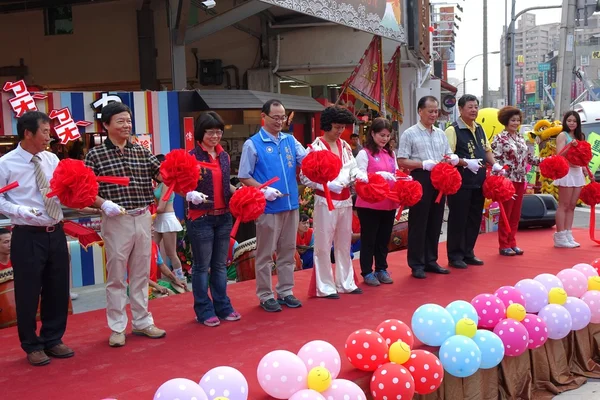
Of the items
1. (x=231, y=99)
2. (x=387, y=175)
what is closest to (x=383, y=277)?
(x=387, y=175)

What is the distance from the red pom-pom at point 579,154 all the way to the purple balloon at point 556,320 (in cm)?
287

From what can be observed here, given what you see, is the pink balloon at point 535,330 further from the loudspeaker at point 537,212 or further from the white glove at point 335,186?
the loudspeaker at point 537,212

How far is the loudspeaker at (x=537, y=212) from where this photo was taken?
Result: 333 inches

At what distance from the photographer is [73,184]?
3.65 meters

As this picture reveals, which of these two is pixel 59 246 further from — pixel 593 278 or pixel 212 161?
pixel 593 278

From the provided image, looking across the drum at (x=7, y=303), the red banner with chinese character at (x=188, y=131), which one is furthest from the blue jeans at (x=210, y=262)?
the red banner with chinese character at (x=188, y=131)

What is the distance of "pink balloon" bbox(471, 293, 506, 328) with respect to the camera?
4.29 m

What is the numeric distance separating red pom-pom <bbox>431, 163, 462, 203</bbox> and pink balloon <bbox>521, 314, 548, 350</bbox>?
1548 mm

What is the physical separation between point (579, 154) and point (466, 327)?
12.0 ft

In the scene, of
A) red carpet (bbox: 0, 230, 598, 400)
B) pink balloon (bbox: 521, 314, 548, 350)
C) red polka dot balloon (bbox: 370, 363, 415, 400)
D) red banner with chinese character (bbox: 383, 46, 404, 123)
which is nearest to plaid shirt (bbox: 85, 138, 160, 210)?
red carpet (bbox: 0, 230, 598, 400)

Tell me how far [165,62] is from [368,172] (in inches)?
328

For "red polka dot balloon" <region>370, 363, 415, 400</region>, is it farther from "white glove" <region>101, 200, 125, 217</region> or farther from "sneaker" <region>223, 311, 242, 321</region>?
"white glove" <region>101, 200, 125, 217</region>

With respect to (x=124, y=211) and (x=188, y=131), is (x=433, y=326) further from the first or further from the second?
(x=188, y=131)

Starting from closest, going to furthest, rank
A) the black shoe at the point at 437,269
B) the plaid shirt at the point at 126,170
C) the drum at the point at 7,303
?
the plaid shirt at the point at 126,170 < the drum at the point at 7,303 < the black shoe at the point at 437,269
